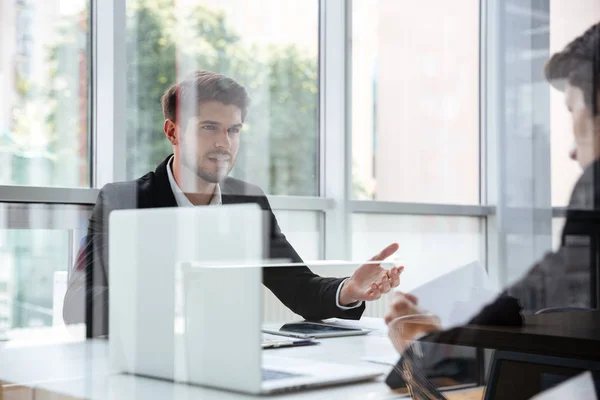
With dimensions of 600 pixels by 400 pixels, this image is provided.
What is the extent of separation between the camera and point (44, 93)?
145 centimetres

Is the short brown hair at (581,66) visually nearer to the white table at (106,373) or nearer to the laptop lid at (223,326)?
the white table at (106,373)

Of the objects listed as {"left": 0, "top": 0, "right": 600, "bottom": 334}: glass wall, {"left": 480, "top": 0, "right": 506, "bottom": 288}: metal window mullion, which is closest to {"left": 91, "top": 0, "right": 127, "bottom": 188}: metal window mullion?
{"left": 0, "top": 0, "right": 600, "bottom": 334}: glass wall

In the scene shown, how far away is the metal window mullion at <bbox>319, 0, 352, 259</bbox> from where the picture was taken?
82 cm

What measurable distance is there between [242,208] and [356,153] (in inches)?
9.5

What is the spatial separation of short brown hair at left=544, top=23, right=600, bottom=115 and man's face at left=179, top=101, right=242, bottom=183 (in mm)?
496

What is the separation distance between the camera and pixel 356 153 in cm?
80

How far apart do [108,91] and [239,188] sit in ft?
1.34

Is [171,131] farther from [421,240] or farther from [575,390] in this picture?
[575,390]

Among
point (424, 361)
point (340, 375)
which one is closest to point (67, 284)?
point (340, 375)

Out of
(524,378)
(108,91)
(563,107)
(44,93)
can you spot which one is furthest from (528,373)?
(44,93)

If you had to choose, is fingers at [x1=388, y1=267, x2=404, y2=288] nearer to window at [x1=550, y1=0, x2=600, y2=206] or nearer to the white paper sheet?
the white paper sheet

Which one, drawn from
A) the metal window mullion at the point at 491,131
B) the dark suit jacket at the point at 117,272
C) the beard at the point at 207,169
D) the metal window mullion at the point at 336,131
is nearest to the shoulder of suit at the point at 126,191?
the dark suit jacket at the point at 117,272

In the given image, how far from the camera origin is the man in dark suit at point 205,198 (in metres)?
0.82

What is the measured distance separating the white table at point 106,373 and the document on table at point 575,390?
174 millimetres
